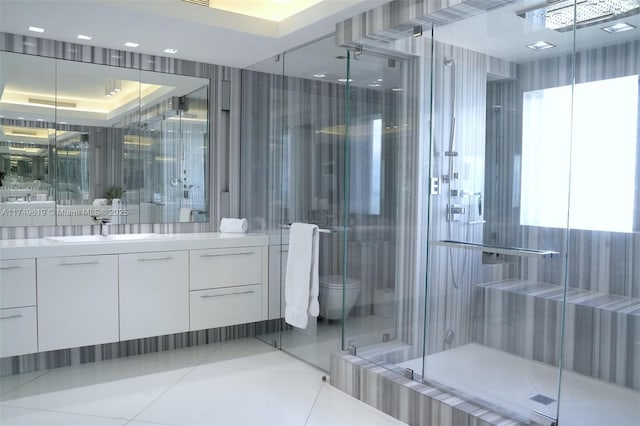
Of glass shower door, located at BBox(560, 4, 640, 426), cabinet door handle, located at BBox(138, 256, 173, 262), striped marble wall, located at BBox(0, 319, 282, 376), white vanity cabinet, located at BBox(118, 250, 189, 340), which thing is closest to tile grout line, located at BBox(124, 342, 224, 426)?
striped marble wall, located at BBox(0, 319, 282, 376)

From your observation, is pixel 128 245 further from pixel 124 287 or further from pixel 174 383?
pixel 174 383

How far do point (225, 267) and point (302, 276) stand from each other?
675 millimetres

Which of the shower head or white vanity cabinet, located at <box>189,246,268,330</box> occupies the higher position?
the shower head

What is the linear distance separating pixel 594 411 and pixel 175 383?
2.44m

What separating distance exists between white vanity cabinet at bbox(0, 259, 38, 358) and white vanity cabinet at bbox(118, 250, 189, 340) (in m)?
0.53

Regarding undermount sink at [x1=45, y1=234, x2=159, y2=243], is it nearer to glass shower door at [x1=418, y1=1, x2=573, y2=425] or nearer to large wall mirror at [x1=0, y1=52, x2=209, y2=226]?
large wall mirror at [x1=0, y1=52, x2=209, y2=226]

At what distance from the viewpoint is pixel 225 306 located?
394 cm

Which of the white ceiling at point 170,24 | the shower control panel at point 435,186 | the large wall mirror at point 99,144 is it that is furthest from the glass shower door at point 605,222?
the large wall mirror at point 99,144

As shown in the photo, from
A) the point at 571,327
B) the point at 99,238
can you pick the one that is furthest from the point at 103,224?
the point at 571,327

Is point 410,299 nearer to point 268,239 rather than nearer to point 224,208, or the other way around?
point 268,239

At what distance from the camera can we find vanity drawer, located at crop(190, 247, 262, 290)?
3805 millimetres

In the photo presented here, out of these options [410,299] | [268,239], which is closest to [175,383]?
[268,239]

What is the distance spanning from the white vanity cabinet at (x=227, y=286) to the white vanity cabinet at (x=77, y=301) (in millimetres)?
583

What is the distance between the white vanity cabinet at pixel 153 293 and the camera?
138 inches
